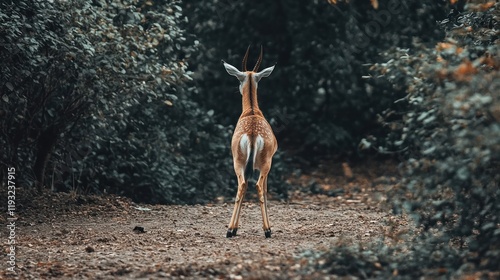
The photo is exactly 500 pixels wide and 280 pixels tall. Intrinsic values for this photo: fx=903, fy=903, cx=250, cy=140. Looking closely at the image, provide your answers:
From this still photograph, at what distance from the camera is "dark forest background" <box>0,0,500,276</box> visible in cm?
703

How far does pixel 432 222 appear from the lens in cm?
763

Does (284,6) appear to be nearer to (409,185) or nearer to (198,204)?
(198,204)

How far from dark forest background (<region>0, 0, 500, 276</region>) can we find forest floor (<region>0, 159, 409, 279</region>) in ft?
2.11

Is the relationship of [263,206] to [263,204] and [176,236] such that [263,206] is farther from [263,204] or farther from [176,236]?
[176,236]

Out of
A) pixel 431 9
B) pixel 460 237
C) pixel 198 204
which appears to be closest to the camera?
pixel 460 237

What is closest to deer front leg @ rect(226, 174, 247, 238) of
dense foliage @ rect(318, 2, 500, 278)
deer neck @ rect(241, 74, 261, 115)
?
deer neck @ rect(241, 74, 261, 115)

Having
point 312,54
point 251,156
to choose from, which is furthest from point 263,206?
point 312,54

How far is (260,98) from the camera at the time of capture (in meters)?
19.3

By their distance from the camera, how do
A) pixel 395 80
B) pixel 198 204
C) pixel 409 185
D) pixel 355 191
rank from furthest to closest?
pixel 355 191 → pixel 198 204 → pixel 395 80 → pixel 409 185

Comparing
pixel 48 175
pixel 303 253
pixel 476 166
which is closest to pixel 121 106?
pixel 48 175

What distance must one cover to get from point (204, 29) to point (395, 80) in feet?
31.9

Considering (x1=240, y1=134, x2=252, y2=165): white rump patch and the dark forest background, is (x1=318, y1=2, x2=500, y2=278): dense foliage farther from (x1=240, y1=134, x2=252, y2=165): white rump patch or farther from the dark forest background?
(x1=240, y1=134, x2=252, y2=165): white rump patch

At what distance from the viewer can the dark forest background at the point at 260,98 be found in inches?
277

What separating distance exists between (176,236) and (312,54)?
379 inches
